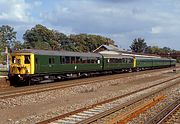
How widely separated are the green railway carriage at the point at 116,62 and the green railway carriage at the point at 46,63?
23.2 feet

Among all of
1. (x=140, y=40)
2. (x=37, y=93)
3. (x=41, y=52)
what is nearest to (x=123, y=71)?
(x=41, y=52)

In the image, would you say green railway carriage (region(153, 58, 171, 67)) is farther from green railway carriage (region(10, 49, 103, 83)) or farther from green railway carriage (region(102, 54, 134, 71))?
green railway carriage (region(10, 49, 103, 83))

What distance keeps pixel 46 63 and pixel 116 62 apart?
781 inches

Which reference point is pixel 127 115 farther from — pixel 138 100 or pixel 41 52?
pixel 41 52

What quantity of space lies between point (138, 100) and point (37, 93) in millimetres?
6704

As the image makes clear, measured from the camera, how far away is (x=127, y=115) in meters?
12.5

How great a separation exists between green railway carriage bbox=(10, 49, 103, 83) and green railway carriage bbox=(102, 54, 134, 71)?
708 cm

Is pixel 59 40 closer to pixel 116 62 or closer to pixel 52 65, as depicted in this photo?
pixel 116 62

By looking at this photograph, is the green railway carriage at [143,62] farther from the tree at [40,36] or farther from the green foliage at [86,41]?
the green foliage at [86,41]

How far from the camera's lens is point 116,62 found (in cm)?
4769

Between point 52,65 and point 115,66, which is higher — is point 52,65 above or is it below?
above

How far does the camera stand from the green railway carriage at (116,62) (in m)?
44.3

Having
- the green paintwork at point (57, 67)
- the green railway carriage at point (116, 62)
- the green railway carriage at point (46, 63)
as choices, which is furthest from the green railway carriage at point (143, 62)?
the green railway carriage at point (46, 63)

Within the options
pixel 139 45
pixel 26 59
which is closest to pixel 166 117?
pixel 26 59
